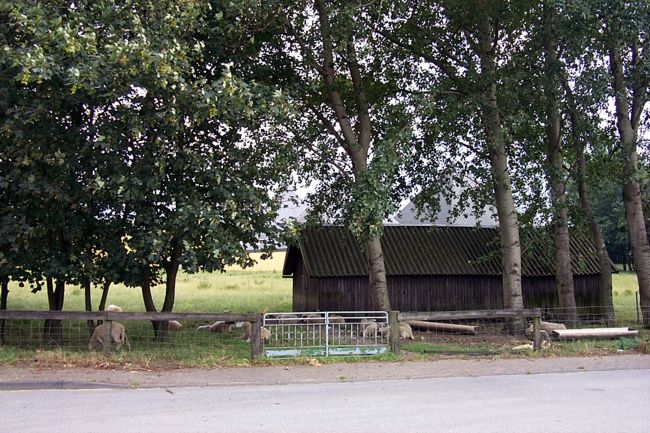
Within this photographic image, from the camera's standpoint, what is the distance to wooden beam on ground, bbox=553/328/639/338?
14062 mm

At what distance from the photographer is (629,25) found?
558 inches

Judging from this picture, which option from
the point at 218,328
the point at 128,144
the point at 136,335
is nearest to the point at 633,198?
the point at 218,328

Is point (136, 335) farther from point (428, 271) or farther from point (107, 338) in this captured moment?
point (428, 271)

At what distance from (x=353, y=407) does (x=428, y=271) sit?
1514 cm

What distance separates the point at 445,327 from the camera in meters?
17.6

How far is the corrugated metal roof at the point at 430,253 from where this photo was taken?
875 inches

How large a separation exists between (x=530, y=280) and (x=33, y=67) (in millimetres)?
19825

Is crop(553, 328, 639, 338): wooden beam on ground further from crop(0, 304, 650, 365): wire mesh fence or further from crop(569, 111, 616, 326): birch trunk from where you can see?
A: crop(569, 111, 616, 326): birch trunk

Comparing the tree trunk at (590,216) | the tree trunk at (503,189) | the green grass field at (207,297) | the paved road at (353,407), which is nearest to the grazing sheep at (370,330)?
the paved road at (353,407)

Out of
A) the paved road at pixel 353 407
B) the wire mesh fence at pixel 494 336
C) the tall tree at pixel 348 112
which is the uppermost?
the tall tree at pixel 348 112

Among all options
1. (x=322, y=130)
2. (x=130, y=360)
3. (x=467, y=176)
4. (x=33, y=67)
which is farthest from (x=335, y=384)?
(x=467, y=176)

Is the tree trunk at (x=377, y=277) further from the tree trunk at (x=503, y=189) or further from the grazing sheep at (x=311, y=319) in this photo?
the tree trunk at (x=503, y=189)

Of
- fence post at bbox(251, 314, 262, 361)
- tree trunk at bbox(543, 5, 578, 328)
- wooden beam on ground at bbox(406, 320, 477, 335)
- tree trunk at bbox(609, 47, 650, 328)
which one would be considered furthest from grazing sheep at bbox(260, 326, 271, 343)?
tree trunk at bbox(609, 47, 650, 328)

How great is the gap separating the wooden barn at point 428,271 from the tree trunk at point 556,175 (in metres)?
1.48
